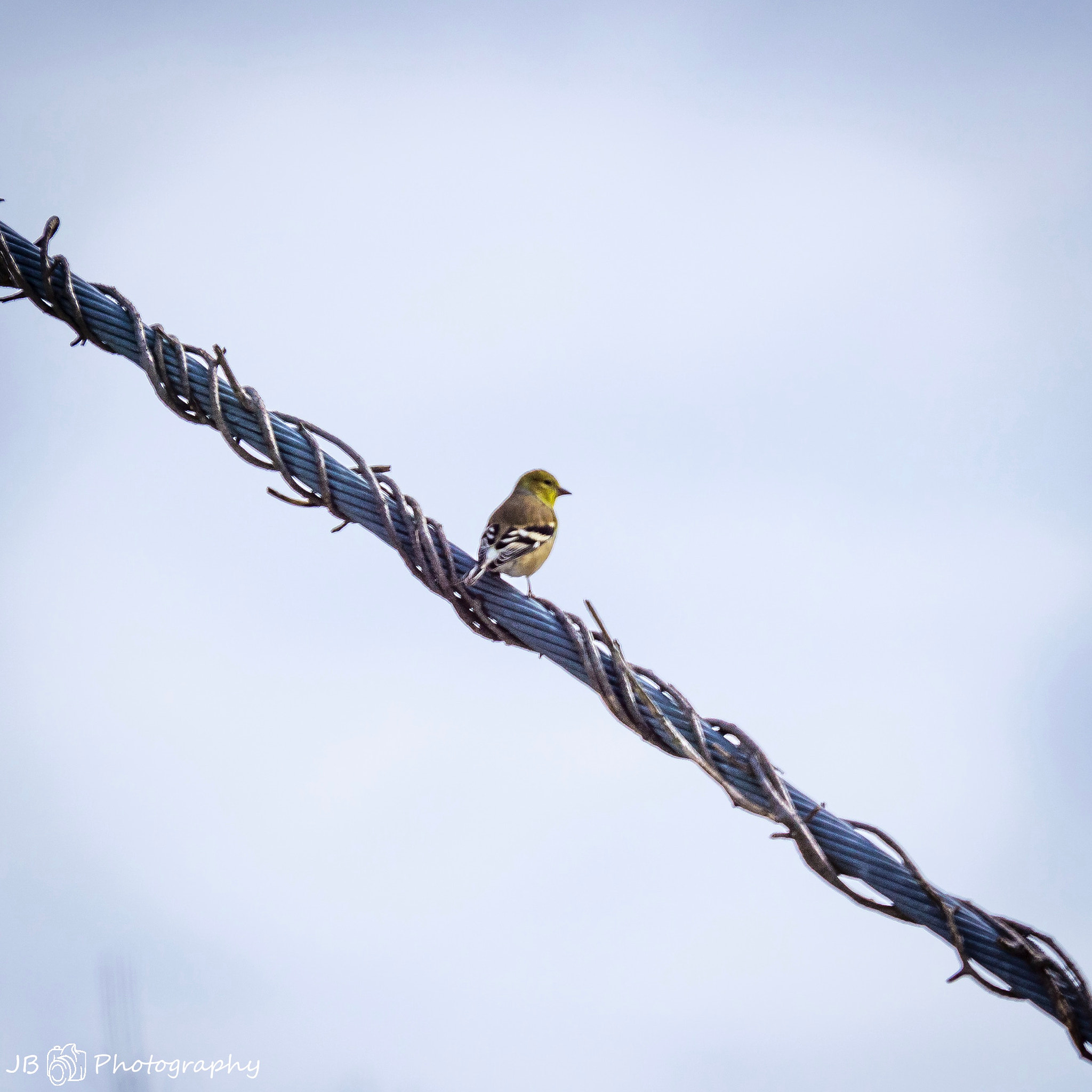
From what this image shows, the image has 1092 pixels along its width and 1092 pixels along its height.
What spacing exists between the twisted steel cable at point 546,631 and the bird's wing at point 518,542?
40.8 inches

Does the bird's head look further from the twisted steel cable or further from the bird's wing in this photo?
the twisted steel cable

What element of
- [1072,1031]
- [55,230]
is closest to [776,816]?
[1072,1031]

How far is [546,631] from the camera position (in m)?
3.63

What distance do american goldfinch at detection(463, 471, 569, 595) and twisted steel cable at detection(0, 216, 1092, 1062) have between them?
775 mm

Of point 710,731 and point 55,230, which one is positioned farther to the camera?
point 55,230

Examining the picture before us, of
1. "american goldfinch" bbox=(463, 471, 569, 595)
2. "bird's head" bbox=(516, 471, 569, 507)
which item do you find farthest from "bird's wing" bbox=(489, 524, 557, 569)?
"bird's head" bbox=(516, 471, 569, 507)

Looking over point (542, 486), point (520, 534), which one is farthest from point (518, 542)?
point (542, 486)

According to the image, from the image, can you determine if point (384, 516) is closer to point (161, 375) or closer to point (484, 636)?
point (484, 636)

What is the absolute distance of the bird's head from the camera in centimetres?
724

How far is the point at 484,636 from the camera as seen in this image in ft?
12.6

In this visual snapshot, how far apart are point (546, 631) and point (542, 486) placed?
12.3ft

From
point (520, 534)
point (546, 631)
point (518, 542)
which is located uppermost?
point (520, 534)

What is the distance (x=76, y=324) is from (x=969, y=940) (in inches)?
167

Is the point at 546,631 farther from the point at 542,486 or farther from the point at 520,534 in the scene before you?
the point at 542,486
